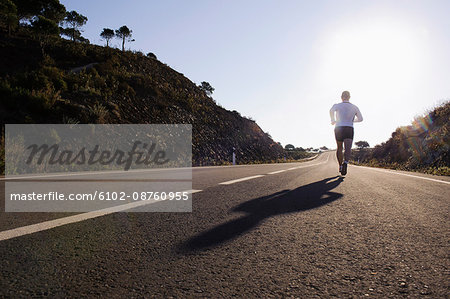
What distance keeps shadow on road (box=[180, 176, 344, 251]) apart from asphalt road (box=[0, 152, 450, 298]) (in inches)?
0.6

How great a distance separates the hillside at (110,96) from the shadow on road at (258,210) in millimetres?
11214

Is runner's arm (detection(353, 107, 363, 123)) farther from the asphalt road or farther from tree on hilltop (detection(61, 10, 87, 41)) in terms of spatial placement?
tree on hilltop (detection(61, 10, 87, 41))

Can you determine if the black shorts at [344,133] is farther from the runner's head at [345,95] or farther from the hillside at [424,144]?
the hillside at [424,144]

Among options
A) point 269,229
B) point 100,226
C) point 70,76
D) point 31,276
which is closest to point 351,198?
point 269,229

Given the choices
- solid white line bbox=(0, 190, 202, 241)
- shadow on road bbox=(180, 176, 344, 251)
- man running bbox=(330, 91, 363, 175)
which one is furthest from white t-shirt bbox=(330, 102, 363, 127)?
solid white line bbox=(0, 190, 202, 241)

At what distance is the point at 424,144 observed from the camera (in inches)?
605

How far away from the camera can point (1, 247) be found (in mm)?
1615

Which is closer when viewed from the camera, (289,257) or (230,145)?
(289,257)

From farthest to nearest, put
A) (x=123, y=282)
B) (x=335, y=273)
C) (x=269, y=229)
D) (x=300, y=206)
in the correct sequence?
(x=300, y=206) → (x=269, y=229) → (x=335, y=273) → (x=123, y=282)

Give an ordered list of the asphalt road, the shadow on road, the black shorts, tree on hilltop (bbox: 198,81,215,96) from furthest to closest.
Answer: tree on hilltop (bbox: 198,81,215,96) → the black shorts → the shadow on road → the asphalt road

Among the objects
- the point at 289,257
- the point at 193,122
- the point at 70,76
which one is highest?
the point at 70,76

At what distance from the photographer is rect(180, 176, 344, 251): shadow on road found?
1.85 m

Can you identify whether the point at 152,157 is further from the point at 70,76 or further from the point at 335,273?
the point at 335,273

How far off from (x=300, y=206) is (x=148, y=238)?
175 cm
